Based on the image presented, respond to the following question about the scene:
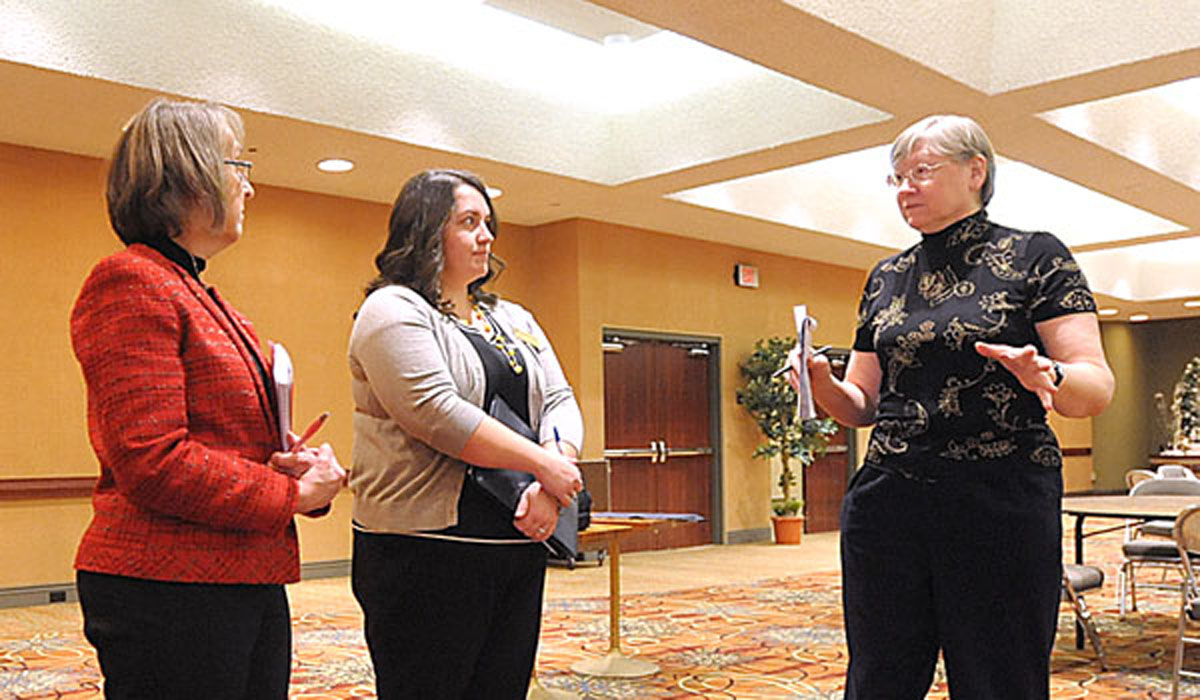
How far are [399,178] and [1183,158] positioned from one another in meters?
6.28

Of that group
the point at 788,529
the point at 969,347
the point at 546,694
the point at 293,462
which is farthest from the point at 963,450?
the point at 788,529

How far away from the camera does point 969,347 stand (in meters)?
2.33

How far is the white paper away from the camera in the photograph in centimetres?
245

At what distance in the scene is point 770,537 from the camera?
12.4 m

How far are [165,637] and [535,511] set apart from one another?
29.0 inches

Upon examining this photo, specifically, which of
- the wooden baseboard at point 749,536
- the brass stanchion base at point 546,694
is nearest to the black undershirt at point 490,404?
the brass stanchion base at point 546,694

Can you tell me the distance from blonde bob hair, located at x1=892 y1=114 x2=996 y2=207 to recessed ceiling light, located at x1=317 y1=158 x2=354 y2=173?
244 inches

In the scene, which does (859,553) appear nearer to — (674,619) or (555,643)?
(555,643)

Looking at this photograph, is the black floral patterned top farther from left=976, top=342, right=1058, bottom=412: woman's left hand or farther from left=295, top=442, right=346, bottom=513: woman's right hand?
left=295, top=442, right=346, bottom=513: woman's right hand

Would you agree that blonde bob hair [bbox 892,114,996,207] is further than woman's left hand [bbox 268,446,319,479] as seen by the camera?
Yes

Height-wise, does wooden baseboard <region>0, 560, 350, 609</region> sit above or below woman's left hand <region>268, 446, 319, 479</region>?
below

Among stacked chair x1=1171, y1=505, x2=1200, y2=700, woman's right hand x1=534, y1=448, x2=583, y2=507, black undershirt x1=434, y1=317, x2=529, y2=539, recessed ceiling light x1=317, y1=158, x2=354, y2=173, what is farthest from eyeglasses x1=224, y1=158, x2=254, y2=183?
recessed ceiling light x1=317, y1=158, x2=354, y2=173

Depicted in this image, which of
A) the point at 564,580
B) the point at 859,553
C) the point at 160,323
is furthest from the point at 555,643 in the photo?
the point at 160,323

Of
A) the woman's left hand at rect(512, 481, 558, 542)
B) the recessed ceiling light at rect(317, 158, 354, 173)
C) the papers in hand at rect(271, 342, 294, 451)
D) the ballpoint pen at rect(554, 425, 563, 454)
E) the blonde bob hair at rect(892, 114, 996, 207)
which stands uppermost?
the recessed ceiling light at rect(317, 158, 354, 173)
